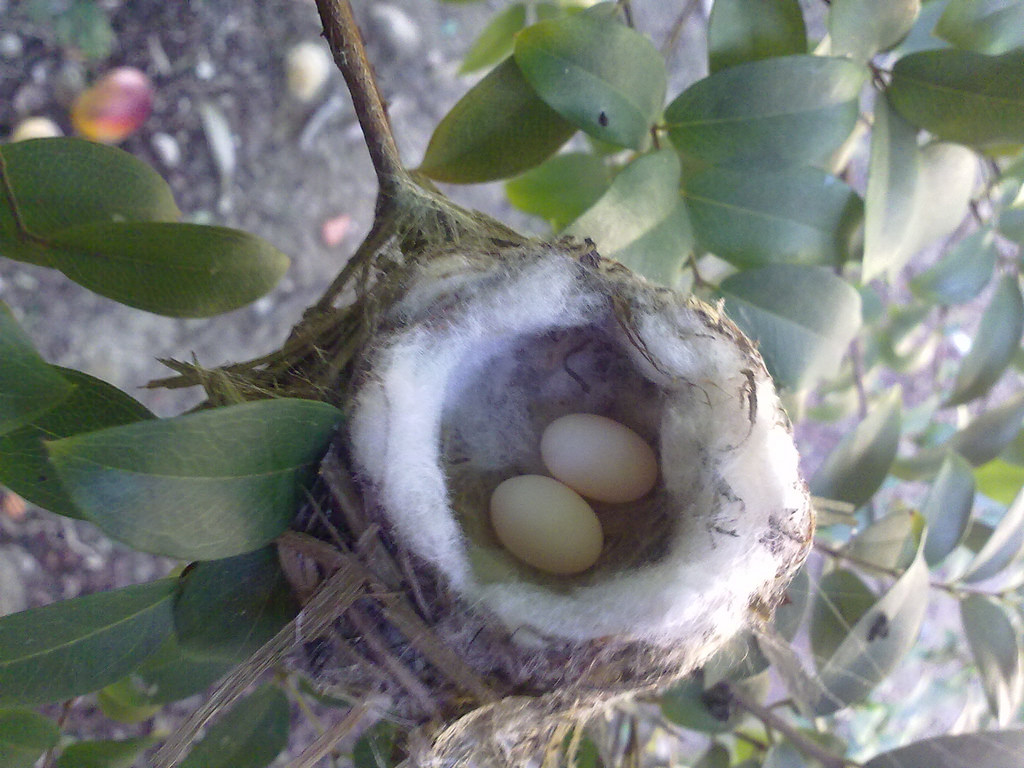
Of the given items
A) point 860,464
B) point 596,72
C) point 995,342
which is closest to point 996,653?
point 860,464

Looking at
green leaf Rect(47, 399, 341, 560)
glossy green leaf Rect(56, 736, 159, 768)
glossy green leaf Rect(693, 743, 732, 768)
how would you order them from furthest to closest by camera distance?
glossy green leaf Rect(693, 743, 732, 768) < glossy green leaf Rect(56, 736, 159, 768) < green leaf Rect(47, 399, 341, 560)

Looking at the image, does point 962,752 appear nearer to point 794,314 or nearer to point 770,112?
point 794,314

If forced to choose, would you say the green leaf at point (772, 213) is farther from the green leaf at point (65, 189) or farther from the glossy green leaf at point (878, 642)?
the green leaf at point (65, 189)

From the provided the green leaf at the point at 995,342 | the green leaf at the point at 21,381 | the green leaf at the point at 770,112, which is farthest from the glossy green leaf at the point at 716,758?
the green leaf at the point at 21,381

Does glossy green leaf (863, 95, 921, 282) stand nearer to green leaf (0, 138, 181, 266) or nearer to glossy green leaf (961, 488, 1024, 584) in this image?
glossy green leaf (961, 488, 1024, 584)

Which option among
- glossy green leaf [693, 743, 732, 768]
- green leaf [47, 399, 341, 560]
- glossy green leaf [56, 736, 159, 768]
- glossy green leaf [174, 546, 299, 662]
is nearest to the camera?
green leaf [47, 399, 341, 560]

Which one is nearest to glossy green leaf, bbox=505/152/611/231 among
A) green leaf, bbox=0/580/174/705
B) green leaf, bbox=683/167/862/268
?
green leaf, bbox=683/167/862/268

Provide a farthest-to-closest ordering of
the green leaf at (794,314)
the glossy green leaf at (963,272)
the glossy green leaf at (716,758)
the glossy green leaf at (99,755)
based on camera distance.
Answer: the glossy green leaf at (963,272)
the glossy green leaf at (716,758)
the green leaf at (794,314)
the glossy green leaf at (99,755)
